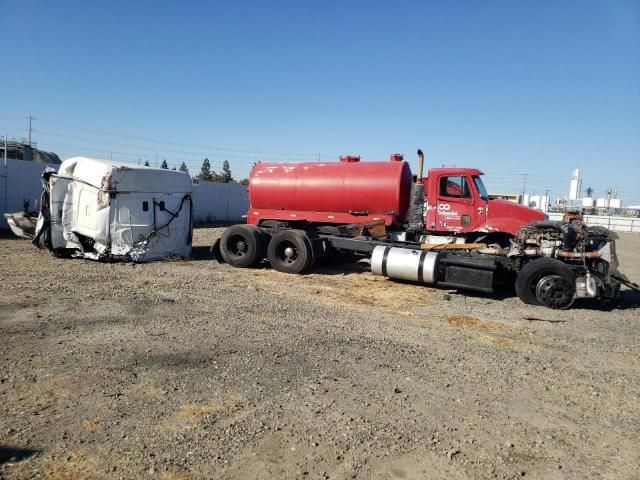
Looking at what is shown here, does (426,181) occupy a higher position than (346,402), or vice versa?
(426,181)

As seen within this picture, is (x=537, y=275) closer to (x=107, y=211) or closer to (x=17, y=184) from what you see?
(x=107, y=211)

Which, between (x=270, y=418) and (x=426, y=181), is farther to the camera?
(x=426, y=181)

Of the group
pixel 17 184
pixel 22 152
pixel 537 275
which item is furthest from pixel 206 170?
pixel 537 275

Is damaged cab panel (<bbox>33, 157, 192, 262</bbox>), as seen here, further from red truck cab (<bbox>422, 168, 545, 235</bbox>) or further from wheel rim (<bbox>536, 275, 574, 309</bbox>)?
wheel rim (<bbox>536, 275, 574, 309</bbox>)

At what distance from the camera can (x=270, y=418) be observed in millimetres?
4145

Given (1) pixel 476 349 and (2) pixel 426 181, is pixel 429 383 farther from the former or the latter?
(2) pixel 426 181

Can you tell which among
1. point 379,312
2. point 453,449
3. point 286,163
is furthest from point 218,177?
point 453,449

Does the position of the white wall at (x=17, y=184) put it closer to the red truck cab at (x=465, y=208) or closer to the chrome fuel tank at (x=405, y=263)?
the chrome fuel tank at (x=405, y=263)

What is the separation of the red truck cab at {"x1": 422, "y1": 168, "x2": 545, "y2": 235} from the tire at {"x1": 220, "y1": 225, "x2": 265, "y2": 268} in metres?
4.35

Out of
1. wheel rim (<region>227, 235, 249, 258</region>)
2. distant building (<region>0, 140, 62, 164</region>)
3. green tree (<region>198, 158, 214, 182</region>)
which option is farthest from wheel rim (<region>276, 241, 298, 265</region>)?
green tree (<region>198, 158, 214, 182</region>)

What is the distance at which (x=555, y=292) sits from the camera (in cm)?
898

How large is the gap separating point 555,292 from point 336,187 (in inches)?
219

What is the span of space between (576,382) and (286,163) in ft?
30.5

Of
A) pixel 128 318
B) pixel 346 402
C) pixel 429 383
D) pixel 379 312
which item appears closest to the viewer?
pixel 346 402
